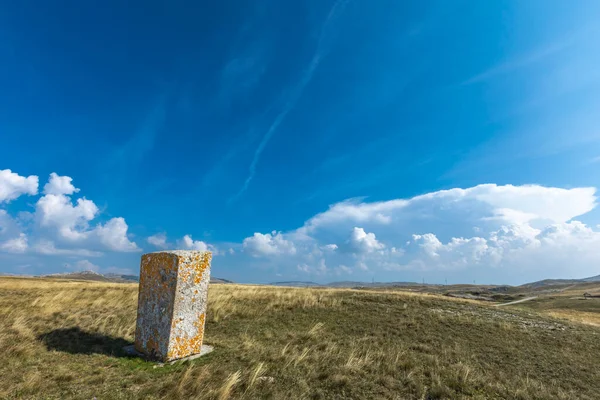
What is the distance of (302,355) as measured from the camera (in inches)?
309

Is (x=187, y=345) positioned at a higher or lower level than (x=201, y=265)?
lower

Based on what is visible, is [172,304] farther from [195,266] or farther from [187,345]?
[187,345]

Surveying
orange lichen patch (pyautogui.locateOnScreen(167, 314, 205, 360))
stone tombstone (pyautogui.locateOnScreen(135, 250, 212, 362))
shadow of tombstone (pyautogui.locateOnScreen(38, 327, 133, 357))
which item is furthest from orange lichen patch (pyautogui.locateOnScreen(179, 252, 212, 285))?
shadow of tombstone (pyautogui.locateOnScreen(38, 327, 133, 357))

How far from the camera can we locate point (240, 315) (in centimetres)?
1455

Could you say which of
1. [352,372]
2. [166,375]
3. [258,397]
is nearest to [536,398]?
[352,372]

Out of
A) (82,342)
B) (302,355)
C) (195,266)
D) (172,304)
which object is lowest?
(302,355)

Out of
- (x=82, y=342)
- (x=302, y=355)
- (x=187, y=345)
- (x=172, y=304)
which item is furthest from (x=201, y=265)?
(x=82, y=342)

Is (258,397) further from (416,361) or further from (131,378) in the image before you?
(416,361)

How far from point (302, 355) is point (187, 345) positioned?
127 inches

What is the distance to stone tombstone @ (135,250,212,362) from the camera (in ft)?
26.4

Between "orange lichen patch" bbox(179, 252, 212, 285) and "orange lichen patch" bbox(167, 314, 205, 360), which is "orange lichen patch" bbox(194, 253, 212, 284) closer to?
"orange lichen patch" bbox(179, 252, 212, 285)

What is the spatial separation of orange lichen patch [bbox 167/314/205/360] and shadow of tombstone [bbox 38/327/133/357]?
1.42 metres

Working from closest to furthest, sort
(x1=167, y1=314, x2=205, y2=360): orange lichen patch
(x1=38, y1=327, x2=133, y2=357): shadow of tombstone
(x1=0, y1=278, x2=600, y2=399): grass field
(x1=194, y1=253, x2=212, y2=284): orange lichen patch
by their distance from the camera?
(x1=0, y1=278, x2=600, y2=399): grass field < (x1=167, y1=314, x2=205, y2=360): orange lichen patch < (x1=38, y1=327, x2=133, y2=357): shadow of tombstone < (x1=194, y1=253, x2=212, y2=284): orange lichen patch

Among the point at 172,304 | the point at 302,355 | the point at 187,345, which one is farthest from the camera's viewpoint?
the point at 187,345
